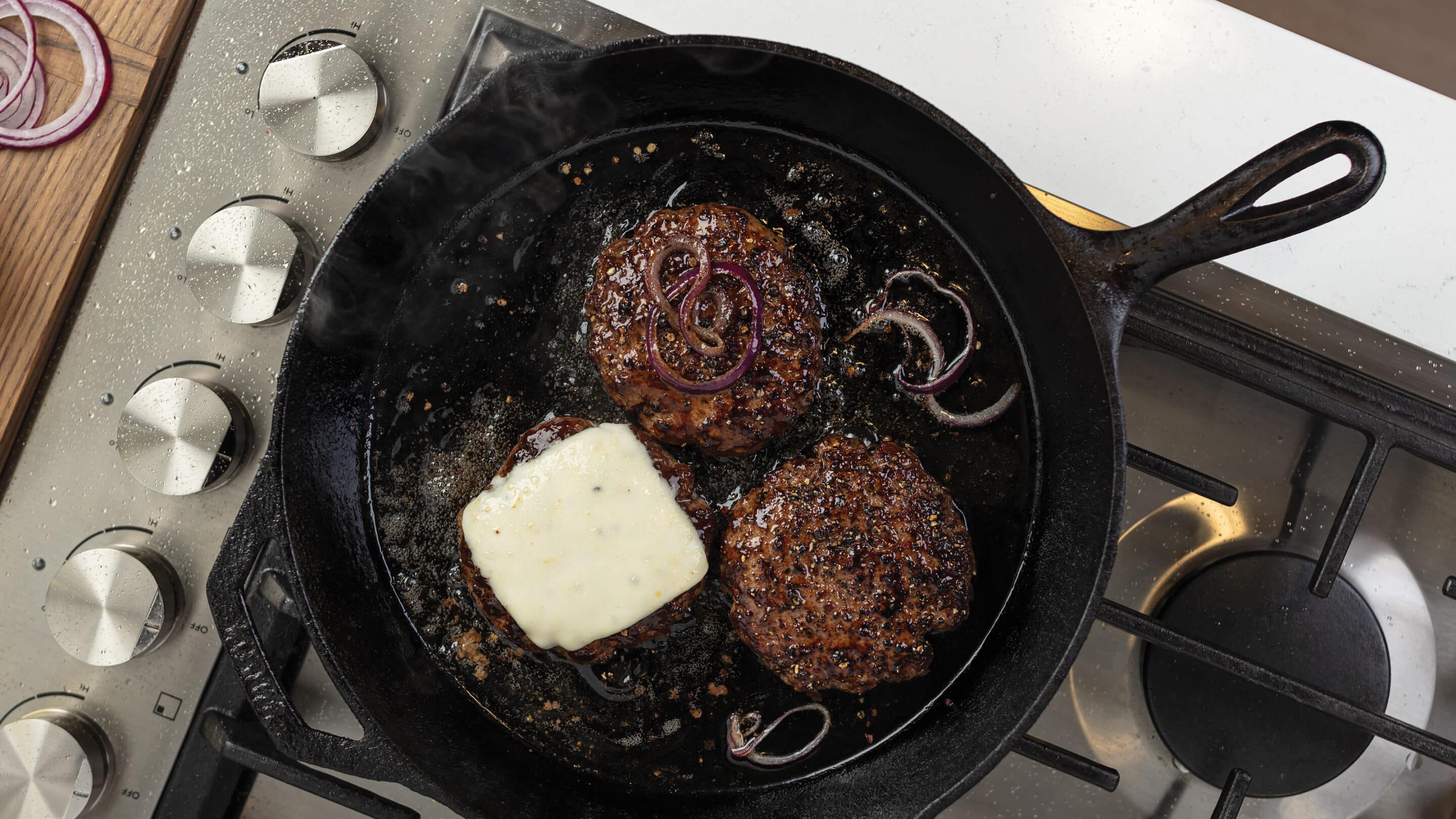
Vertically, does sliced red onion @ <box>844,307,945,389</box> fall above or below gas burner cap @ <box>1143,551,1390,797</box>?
above

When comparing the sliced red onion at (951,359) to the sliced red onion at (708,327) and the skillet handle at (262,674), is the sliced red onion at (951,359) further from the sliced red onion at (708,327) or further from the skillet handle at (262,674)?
the skillet handle at (262,674)

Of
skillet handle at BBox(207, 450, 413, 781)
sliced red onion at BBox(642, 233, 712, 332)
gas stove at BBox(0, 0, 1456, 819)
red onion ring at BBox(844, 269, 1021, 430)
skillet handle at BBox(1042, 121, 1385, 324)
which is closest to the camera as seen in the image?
skillet handle at BBox(1042, 121, 1385, 324)

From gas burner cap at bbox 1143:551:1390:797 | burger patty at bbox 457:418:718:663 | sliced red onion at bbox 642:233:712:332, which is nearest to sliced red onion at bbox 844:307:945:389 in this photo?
sliced red onion at bbox 642:233:712:332

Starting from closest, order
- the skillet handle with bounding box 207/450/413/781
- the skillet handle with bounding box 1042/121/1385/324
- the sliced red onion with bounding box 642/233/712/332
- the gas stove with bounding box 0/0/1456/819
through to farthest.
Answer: the skillet handle with bounding box 1042/121/1385/324 < the skillet handle with bounding box 207/450/413/781 < the sliced red onion with bounding box 642/233/712/332 < the gas stove with bounding box 0/0/1456/819

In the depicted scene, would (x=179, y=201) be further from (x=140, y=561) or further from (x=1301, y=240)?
(x=1301, y=240)

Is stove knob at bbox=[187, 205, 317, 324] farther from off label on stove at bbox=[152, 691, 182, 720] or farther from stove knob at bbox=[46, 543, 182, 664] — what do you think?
off label on stove at bbox=[152, 691, 182, 720]

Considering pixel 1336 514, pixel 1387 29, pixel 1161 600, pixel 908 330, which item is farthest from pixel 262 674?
pixel 1387 29
